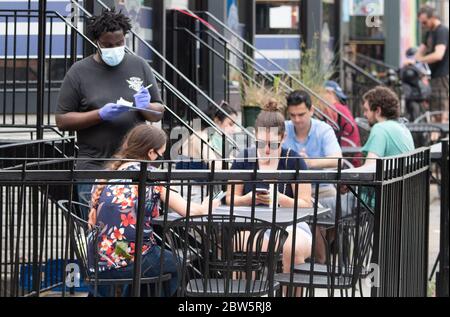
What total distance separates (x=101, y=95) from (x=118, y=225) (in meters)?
1.78

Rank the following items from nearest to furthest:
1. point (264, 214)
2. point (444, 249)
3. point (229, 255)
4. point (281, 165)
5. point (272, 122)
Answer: point (229, 255), point (264, 214), point (281, 165), point (272, 122), point (444, 249)

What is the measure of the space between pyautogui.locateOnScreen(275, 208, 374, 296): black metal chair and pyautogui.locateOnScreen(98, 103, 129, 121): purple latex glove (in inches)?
71.8

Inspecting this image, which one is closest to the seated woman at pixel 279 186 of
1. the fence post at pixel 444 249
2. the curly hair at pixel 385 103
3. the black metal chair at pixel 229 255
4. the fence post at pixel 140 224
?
the black metal chair at pixel 229 255

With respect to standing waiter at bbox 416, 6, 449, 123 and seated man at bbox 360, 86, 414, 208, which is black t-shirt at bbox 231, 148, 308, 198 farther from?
standing waiter at bbox 416, 6, 449, 123

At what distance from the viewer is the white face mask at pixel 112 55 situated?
7957mm

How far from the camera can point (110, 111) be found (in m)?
7.78

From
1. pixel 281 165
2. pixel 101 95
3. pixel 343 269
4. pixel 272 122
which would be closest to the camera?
pixel 343 269

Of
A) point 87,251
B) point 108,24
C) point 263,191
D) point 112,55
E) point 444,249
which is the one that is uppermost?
point 108,24

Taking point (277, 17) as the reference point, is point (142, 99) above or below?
below

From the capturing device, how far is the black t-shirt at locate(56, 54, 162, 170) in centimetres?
796

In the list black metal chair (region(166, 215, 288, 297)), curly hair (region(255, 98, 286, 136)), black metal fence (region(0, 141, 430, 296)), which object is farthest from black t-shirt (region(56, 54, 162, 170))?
black metal chair (region(166, 215, 288, 297))

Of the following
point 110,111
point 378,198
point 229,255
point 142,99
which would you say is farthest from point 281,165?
point 378,198

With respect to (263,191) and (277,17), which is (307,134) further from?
(277,17)
